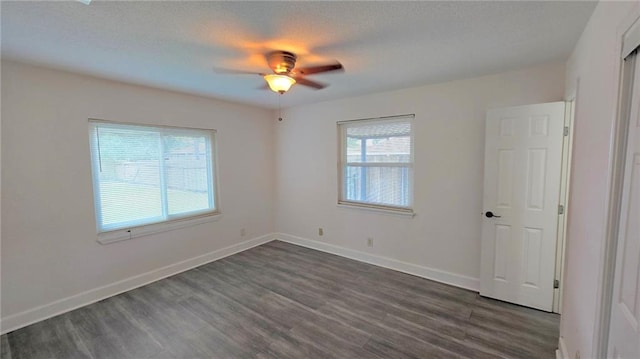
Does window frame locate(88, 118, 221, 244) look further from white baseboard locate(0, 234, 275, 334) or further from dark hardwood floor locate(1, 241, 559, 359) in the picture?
dark hardwood floor locate(1, 241, 559, 359)

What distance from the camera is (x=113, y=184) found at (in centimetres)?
307

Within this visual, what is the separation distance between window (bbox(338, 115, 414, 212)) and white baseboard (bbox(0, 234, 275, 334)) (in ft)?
7.17

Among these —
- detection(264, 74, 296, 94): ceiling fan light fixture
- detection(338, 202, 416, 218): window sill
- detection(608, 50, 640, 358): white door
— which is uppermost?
detection(264, 74, 296, 94): ceiling fan light fixture

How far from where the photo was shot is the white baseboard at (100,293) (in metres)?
2.46

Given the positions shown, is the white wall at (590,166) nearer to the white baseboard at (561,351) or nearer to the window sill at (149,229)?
the white baseboard at (561,351)

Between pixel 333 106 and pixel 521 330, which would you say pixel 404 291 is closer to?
pixel 521 330

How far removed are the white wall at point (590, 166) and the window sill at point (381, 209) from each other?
1.67 meters

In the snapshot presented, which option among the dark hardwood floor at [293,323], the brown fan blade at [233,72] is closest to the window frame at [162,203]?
the dark hardwood floor at [293,323]

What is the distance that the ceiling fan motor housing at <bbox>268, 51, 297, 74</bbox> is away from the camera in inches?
84.9

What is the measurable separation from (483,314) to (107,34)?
3.86 m

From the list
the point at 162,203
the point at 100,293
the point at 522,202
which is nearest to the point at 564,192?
the point at 522,202

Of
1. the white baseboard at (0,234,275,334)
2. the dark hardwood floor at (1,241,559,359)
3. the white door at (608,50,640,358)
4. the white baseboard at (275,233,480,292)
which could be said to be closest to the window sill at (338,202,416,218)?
the white baseboard at (275,233,480,292)

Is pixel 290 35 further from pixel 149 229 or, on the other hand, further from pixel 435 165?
pixel 149 229

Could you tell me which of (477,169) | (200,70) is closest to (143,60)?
(200,70)
